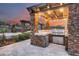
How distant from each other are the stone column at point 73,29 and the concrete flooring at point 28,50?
14 cm

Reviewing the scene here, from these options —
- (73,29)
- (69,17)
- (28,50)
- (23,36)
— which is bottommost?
(28,50)

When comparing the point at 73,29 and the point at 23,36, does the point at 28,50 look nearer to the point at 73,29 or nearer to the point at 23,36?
the point at 23,36

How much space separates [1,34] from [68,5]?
1150 mm

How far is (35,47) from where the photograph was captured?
2.36m

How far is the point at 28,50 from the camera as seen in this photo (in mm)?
2365

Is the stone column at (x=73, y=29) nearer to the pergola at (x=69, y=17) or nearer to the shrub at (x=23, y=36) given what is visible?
the pergola at (x=69, y=17)

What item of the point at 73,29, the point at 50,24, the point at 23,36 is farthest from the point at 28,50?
the point at 73,29

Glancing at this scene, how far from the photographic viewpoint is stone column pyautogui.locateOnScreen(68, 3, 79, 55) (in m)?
2.22

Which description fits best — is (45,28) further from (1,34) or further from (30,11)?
(1,34)

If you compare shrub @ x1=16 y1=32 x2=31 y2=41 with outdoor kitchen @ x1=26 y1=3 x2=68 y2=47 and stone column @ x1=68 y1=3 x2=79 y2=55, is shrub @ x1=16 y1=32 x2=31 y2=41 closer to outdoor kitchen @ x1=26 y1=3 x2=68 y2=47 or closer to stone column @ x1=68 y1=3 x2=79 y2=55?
outdoor kitchen @ x1=26 y1=3 x2=68 y2=47

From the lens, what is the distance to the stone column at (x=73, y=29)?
222cm

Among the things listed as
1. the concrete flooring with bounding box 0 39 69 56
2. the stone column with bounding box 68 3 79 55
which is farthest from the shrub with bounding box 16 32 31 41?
the stone column with bounding box 68 3 79 55

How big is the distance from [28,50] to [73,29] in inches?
31.3

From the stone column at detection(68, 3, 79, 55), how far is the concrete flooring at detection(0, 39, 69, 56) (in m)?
0.14
